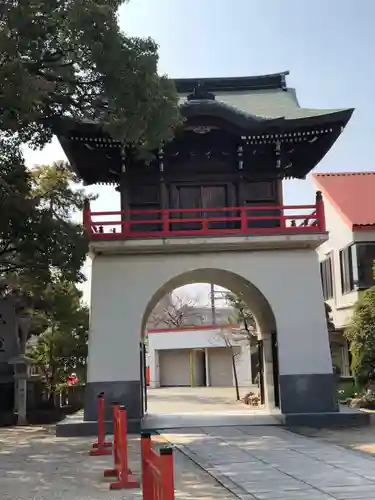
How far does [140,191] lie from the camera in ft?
49.5

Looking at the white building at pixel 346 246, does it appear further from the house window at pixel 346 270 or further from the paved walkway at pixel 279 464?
the paved walkway at pixel 279 464

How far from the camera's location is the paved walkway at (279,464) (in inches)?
271

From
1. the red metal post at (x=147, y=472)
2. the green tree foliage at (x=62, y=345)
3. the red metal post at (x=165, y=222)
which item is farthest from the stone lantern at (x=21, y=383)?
the red metal post at (x=147, y=472)

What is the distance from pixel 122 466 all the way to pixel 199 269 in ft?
23.5

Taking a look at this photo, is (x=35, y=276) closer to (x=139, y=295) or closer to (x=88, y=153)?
(x=139, y=295)

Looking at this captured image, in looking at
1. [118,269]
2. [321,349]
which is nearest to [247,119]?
[118,269]

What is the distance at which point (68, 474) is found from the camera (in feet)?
28.4

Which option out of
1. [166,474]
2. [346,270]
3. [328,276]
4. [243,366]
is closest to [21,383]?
[346,270]

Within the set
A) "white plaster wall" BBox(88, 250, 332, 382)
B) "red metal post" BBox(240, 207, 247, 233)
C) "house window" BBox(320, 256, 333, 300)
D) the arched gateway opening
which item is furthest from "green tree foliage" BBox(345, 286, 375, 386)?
"house window" BBox(320, 256, 333, 300)

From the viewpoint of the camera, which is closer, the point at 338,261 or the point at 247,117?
the point at 247,117

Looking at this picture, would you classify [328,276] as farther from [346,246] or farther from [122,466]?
[122,466]

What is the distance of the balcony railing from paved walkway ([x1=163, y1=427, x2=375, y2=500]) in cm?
426

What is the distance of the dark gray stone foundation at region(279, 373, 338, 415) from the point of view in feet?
45.2

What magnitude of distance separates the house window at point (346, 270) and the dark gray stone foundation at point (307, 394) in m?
6.90
